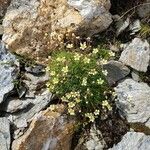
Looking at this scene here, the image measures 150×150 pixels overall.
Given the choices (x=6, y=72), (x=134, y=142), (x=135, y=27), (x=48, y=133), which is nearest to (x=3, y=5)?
(x=6, y=72)

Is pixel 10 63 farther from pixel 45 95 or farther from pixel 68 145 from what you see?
pixel 68 145

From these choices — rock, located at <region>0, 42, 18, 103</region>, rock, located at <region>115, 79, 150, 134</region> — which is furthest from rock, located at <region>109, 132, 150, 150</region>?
rock, located at <region>0, 42, 18, 103</region>

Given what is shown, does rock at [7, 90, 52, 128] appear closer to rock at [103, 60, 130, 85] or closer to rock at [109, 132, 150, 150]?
rock at [103, 60, 130, 85]

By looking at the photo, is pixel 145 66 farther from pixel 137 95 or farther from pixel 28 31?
pixel 28 31

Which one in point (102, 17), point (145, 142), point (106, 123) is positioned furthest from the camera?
point (102, 17)

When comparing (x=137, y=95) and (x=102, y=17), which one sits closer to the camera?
(x=137, y=95)

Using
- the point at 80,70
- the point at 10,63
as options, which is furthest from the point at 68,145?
the point at 10,63

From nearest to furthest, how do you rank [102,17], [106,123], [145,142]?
[145,142] → [106,123] → [102,17]

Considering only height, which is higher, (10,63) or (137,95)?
(10,63)

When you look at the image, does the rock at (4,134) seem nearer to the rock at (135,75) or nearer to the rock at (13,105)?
the rock at (13,105)

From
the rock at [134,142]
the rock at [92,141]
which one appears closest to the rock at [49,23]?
the rock at [92,141]
